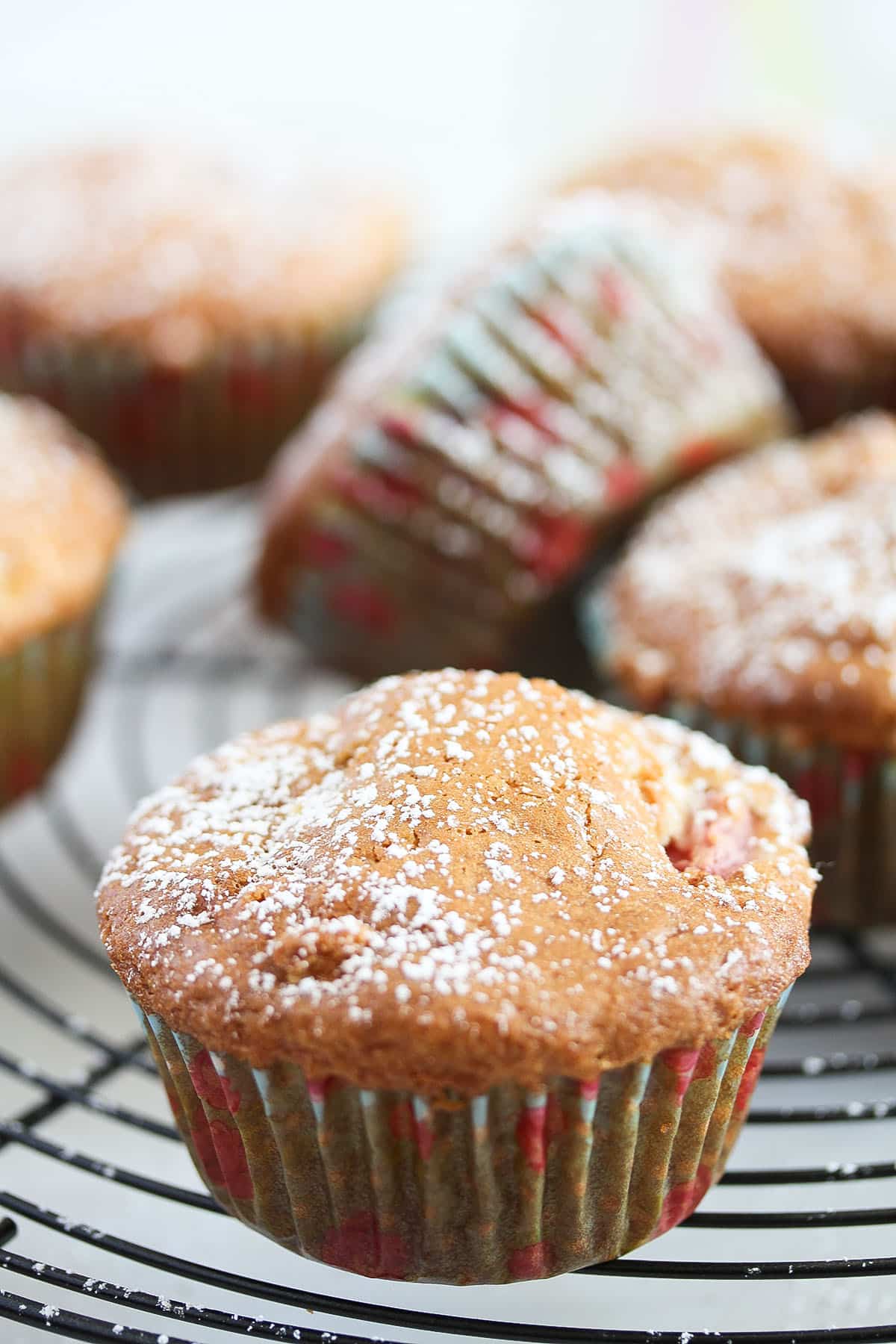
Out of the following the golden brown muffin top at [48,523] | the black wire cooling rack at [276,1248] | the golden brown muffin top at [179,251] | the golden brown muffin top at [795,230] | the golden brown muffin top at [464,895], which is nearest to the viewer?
the golden brown muffin top at [464,895]

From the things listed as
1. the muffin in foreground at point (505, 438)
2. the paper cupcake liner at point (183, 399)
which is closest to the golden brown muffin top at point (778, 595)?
the muffin in foreground at point (505, 438)

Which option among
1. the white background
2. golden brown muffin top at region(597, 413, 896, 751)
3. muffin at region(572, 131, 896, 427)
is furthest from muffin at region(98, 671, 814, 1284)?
the white background

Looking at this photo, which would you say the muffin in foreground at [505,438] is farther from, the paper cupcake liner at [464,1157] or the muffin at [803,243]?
the paper cupcake liner at [464,1157]

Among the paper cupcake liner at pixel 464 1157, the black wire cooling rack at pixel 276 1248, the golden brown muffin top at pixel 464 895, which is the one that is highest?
the golden brown muffin top at pixel 464 895

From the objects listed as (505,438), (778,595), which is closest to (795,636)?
(778,595)

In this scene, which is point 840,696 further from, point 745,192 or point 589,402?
point 745,192

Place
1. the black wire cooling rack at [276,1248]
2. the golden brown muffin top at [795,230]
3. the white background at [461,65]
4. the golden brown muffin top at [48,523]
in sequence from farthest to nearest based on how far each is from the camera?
the white background at [461,65], the golden brown muffin top at [795,230], the golden brown muffin top at [48,523], the black wire cooling rack at [276,1248]

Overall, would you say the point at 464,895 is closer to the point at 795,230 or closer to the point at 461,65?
the point at 795,230
